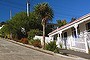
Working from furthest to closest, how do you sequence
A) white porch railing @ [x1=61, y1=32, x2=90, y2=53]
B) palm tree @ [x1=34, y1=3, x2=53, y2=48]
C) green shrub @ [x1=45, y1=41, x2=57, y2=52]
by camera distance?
palm tree @ [x1=34, y1=3, x2=53, y2=48] < green shrub @ [x1=45, y1=41, x2=57, y2=52] < white porch railing @ [x1=61, y1=32, x2=90, y2=53]

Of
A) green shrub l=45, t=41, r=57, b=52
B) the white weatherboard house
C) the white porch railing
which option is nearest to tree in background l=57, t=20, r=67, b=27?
the white weatherboard house

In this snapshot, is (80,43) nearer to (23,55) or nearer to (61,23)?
(23,55)

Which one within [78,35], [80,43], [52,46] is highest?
[78,35]

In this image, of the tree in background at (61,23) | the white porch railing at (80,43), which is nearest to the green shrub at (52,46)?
the white porch railing at (80,43)

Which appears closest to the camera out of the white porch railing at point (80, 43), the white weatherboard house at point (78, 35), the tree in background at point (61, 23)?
the white porch railing at point (80, 43)

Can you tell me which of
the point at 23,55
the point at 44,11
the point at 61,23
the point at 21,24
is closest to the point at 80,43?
the point at 44,11

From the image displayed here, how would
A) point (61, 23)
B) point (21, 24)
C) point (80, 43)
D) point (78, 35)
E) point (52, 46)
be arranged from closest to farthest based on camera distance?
point (52, 46) → point (80, 43) → point (78, 35) → point (21, 24) → point (61, 23)

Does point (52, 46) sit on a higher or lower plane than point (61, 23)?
lower

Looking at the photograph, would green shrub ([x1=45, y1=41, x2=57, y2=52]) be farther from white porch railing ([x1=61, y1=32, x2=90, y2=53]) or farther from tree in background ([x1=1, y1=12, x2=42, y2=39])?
tree in background ([x1=1, y1=12, x2=42, y2=39])

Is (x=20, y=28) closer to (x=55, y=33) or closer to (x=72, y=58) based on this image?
(x=55, y=33)

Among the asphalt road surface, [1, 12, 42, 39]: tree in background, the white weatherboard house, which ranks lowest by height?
the asphalt road surface

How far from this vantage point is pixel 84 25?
90.9 feet

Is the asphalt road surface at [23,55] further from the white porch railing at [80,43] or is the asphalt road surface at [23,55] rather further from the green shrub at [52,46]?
the white porch railing at [80,43]

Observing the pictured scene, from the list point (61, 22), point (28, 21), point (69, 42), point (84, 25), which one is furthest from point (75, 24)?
point (61, 22)
